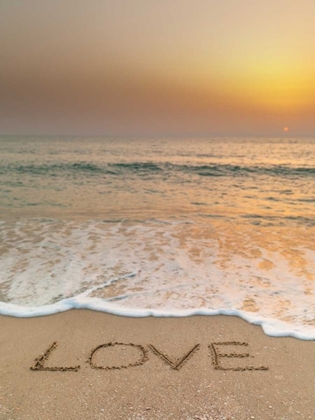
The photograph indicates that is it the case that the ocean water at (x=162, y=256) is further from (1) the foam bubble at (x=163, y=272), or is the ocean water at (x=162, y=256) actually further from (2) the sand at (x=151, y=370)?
(2) the sand at (x=151, y=370)

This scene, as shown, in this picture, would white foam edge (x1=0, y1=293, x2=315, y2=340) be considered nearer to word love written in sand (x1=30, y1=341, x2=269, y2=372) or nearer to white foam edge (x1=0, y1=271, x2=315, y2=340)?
white foam edge (x1=0, y1=271, x2=315, y2=340)

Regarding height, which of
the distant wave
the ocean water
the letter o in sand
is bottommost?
the distant wave

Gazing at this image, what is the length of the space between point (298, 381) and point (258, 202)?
8640 mm

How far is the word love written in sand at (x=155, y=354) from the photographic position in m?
2.71

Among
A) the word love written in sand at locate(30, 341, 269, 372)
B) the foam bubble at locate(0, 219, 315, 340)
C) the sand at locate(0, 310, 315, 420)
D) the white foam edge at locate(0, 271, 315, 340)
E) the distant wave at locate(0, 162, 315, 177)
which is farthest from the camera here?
the distant wave at locate(0, 162, 315, 177)

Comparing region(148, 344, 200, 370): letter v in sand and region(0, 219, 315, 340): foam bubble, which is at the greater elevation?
region(148, 344, 200, 370): letter v in sand

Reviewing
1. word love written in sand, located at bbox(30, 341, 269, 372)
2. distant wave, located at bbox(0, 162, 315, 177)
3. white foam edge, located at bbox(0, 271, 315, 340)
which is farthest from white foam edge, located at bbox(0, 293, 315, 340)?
distant wave, located at bbox(0, 162, 315, 177)

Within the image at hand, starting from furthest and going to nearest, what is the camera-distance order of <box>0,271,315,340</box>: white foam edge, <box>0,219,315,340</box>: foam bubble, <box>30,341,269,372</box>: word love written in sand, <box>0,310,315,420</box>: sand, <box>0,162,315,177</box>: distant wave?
<box>0,162,315,177</box>: distant wave
<box>0,219,315,340</box>: foam bubble
<box>0,271,315,340</box>: white foam edge
<box>30,341,269,372</box>: word love written in sand
<box>0,310,315,420</box>: sand

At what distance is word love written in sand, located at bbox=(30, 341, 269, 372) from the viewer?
2705 millimetres

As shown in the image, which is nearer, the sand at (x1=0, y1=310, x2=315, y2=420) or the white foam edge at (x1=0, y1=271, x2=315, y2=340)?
the sand at (x1=0, y1=310, x2=315, y2=420)

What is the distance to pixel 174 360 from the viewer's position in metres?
2.81

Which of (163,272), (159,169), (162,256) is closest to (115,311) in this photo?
(163,272)

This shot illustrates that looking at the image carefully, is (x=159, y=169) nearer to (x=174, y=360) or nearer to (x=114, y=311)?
(x=114, y=311)

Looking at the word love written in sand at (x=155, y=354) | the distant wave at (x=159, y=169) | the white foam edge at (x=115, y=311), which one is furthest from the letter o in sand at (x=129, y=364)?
the distant wave at (x=159, y=169)
